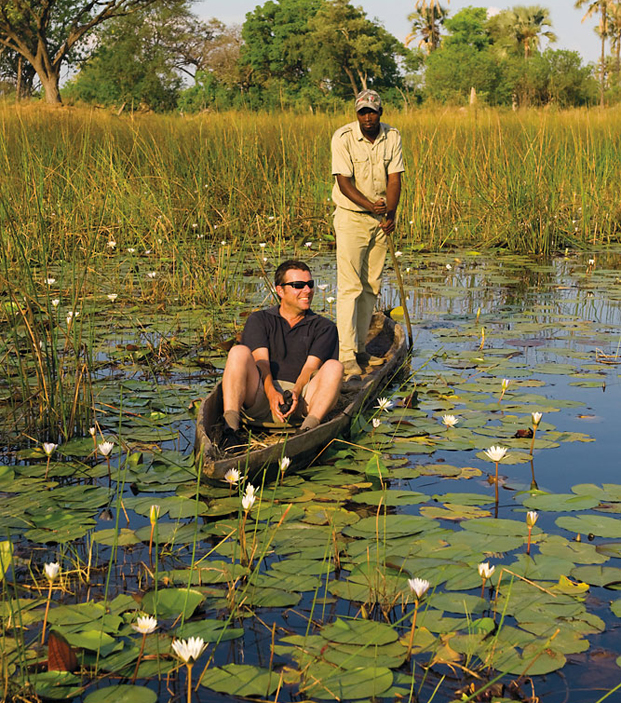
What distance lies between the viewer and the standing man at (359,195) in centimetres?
614

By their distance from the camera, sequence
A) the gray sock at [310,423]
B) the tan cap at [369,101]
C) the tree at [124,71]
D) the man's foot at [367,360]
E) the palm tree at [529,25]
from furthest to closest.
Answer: the palm tree at [529,25], the tree at [124,71], the man's foot at [367,360], the tan cap at [369,101], the gray sock at [310,423]

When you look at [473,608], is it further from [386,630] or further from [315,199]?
[315,199]

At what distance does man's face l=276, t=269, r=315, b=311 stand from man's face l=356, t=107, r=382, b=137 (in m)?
1.71

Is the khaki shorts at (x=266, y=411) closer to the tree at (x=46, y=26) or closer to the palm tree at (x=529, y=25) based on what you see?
the tree at (x=46, y=26)

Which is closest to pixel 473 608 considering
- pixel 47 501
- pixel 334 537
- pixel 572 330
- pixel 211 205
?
pixel 334 537

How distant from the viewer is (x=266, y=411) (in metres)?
5.07

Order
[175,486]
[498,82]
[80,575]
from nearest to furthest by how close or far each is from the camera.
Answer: [80,575] < [175,486] < [498,82]

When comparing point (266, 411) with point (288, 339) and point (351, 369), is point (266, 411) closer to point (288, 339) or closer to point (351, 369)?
point (288, 339)

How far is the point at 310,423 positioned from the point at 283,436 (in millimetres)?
181

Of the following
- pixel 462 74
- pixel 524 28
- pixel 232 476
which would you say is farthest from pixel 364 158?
pixel 524 28

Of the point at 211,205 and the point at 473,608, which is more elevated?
the point at 211,205

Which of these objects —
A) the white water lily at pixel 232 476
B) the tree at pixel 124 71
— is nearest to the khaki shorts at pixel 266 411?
the white water lily at pixel 232 476

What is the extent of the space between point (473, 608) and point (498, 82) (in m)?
46.6

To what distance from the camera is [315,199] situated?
12812mm
